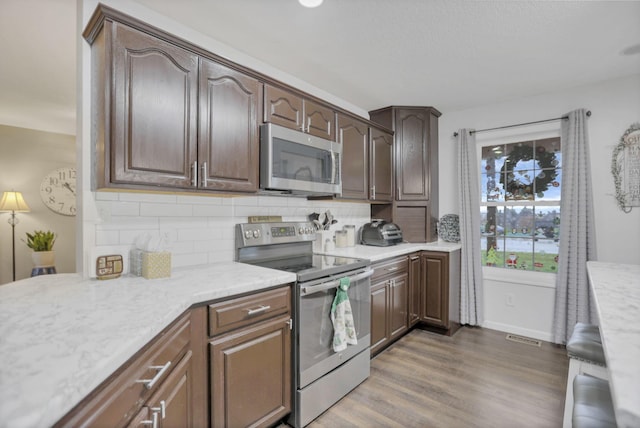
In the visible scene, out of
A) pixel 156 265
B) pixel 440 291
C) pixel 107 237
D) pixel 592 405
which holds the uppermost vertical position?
pixel 107 237

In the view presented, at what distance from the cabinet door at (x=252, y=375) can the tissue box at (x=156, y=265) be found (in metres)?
0.50

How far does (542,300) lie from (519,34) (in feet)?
8.15

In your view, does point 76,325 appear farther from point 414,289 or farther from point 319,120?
point 414,289

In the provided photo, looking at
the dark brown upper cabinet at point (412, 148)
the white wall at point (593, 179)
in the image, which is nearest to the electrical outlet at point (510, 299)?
the white wall at point (593, 179)

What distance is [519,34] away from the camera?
210 cm

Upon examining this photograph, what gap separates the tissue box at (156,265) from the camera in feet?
5.37

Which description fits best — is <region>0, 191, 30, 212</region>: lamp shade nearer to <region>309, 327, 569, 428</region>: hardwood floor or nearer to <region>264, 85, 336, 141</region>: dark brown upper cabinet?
<region>264, 85, 336, 141</region>: dark brown upper cabinet

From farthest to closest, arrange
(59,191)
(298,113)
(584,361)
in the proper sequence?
1. (59,191)
2. (298,113)
3. (584,361)

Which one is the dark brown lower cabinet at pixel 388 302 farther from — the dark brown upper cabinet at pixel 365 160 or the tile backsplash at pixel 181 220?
the tile backsplash at pixel 181 220

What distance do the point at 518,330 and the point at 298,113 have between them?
3.08 metres

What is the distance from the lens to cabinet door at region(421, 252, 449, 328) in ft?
10.4

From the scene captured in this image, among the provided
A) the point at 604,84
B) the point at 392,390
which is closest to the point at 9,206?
the point at 392,390

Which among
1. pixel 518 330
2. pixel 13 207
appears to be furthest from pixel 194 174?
pixel 13 207

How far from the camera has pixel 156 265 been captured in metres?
1.66
